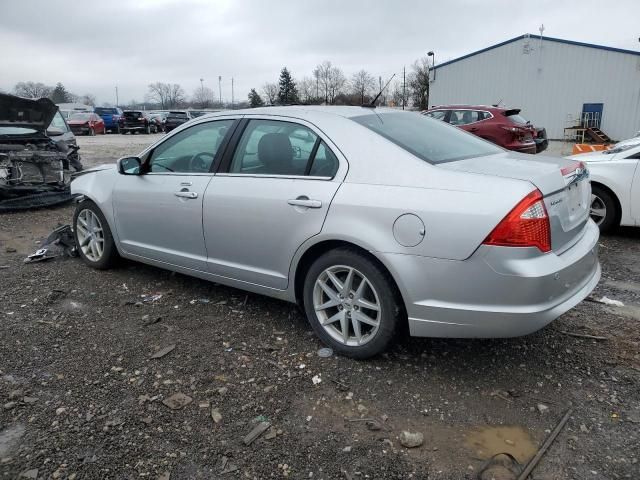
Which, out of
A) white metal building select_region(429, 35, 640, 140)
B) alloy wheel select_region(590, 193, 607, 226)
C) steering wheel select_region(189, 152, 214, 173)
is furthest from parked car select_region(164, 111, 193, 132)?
steering wheel select_region(189, 152, 214, 173)

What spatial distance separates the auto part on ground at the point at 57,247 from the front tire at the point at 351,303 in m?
3.37

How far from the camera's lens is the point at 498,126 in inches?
525

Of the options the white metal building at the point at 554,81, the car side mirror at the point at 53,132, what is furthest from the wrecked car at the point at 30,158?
the white metal building at the point at 554,81

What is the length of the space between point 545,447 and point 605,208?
4.65 meters

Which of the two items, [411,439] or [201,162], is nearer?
[411,439]

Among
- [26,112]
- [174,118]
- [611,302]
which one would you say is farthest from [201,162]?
[174,118]

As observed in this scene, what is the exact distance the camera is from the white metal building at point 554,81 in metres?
26.2

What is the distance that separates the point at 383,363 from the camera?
3.35 metres

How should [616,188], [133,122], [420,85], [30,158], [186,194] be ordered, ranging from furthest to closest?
[420,85], [133,122], [30,158], [616,188], [186,194]

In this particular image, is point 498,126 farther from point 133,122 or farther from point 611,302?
point 133,122

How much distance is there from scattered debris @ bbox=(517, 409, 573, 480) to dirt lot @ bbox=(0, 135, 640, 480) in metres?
0.03

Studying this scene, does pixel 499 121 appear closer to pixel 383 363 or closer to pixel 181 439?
pixel 383 363

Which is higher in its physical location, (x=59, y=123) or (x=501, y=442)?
(x=59, y=123)

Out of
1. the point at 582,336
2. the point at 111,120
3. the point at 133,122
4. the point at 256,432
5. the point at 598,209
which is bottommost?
the point at 256,432
